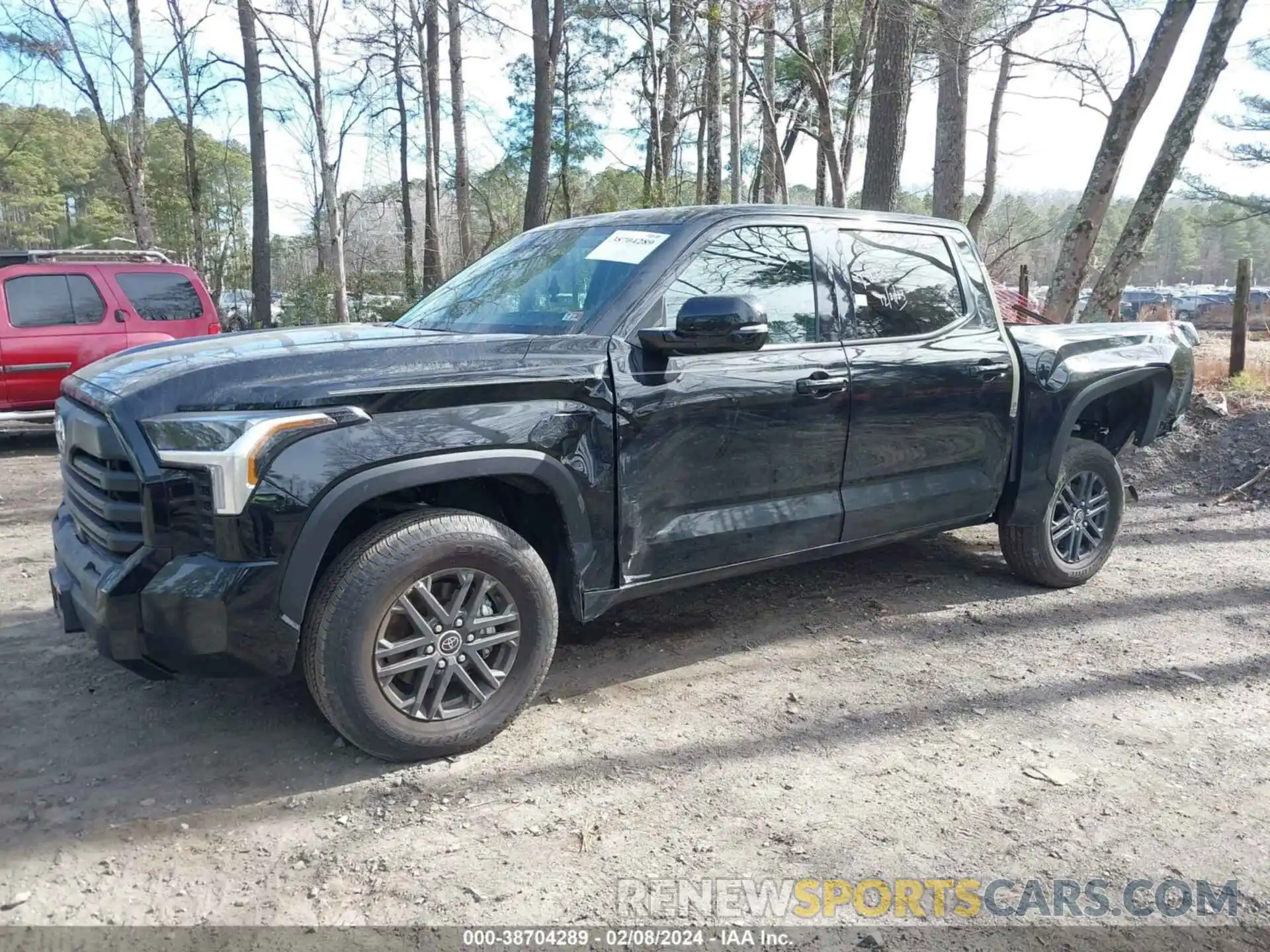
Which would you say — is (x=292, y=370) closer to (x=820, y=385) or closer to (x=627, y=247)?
(x=627, y=247)

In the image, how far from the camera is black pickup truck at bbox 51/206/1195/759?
107 inches

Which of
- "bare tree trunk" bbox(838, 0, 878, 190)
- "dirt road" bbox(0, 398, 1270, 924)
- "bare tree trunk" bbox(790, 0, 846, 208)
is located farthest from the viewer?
"bare tree trunk" bbox(838, 0, 878, 190)

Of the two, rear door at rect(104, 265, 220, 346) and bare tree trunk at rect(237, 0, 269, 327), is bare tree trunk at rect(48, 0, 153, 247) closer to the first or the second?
bare tree trunk at rect(237, 0, 269, 327)

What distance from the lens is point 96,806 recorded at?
2.83 meters

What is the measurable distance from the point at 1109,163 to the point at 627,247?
26.5 ft

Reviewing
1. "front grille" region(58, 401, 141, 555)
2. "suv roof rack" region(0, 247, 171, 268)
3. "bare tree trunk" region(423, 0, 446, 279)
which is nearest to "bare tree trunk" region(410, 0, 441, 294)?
"bare tree trunk" region(423, 0, 446, 279)

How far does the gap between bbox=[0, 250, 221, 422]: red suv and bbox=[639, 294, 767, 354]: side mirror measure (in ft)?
24.8

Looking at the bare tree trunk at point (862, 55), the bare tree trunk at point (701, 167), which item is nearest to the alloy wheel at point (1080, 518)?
the bare tree trunk at point (862, 55)

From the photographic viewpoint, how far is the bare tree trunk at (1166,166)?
343 inches

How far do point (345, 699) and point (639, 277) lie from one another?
1.85 m

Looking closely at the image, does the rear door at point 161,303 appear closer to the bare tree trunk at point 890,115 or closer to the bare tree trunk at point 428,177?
the bare tree trunk at point 890,115

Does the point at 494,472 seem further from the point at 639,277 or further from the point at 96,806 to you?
the point at 96,806

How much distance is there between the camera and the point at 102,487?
9.37 ft

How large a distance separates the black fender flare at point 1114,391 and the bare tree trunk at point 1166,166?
470 centimetres
